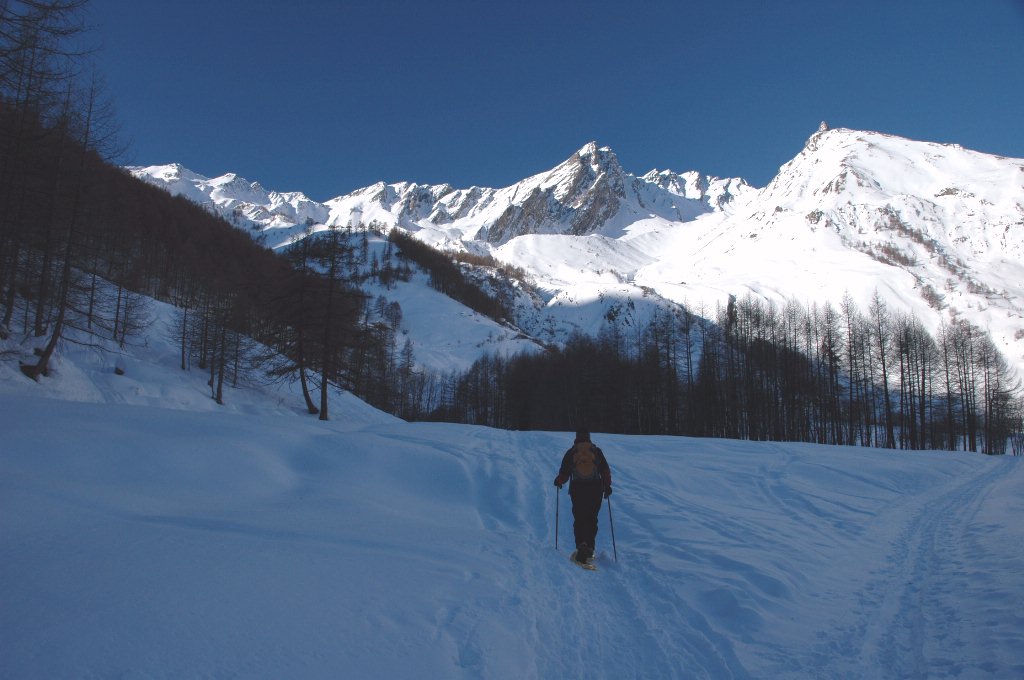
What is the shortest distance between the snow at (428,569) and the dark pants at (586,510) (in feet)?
1.79

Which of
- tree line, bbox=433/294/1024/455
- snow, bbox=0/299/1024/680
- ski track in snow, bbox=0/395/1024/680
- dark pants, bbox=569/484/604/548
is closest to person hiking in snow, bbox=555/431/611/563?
dark pants, bbox=569/484/604/548

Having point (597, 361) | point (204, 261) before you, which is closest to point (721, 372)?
point (597, 361)

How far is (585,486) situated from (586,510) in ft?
1.10

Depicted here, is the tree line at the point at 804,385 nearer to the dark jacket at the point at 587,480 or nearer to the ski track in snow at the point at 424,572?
the ski track in snow at the point at 424,572

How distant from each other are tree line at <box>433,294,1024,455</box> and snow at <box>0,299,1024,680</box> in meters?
31.1

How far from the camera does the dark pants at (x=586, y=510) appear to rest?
6754mm

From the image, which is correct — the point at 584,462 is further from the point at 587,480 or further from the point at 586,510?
the point at 586,510

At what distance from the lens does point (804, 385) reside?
40438 millimetres

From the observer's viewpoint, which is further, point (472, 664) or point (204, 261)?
point (204, 261)

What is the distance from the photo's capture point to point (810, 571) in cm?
683

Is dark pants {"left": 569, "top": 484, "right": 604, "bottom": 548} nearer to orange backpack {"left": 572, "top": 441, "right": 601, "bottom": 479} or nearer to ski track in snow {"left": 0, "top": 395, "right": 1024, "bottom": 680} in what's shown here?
Answer: orange backpack {"left": 572, "top": 441, "right": 601, "bottom": 479}

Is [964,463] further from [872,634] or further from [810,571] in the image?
[872,634]

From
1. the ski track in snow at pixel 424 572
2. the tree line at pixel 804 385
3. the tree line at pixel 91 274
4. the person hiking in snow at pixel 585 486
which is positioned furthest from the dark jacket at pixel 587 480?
the tree line at pixel 804 385

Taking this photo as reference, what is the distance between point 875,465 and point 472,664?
18.6 meters
